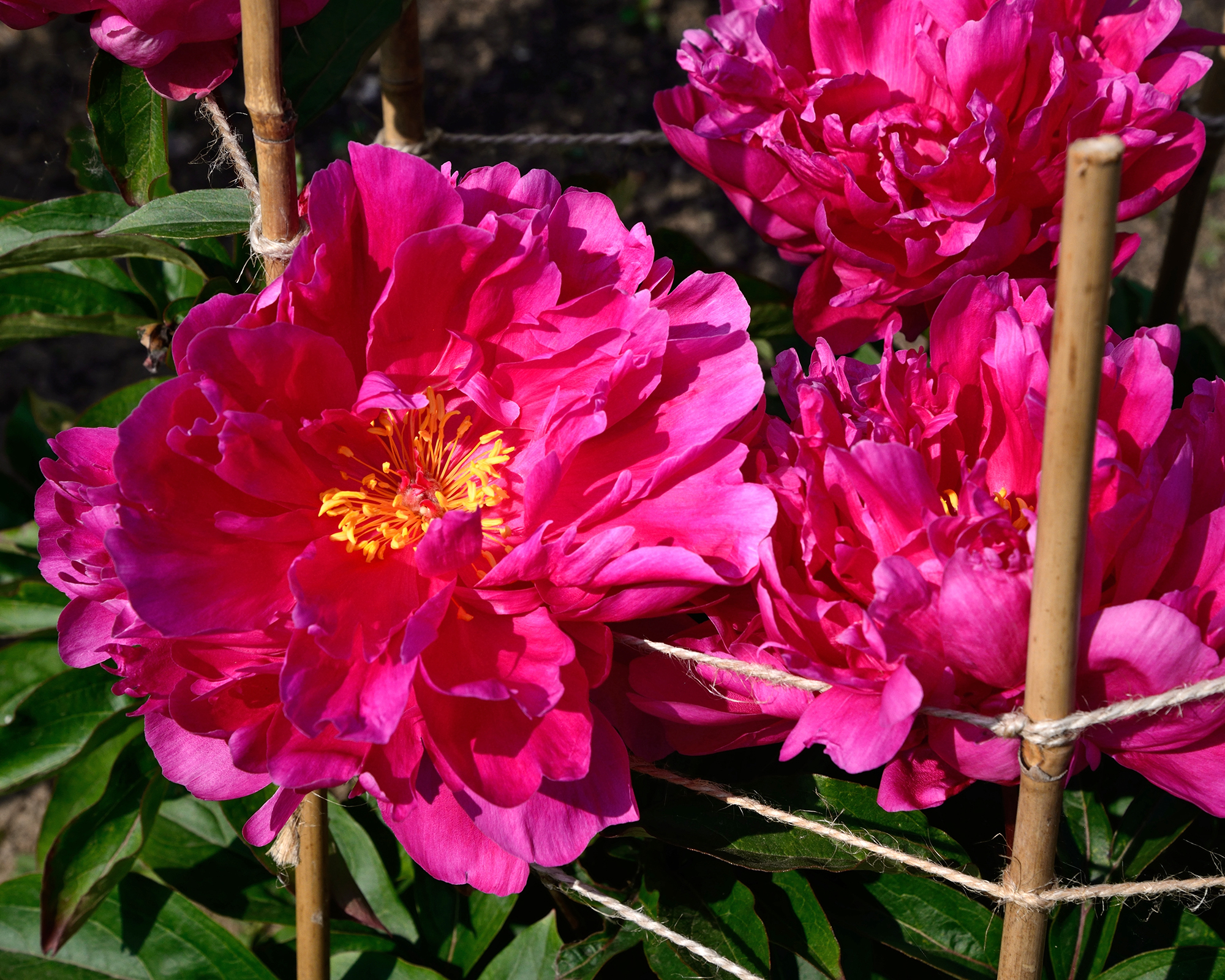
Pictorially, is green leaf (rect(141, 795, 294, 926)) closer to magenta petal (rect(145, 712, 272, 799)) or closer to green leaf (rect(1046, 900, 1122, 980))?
magenta petal (rect(145, 712, 272, 799))

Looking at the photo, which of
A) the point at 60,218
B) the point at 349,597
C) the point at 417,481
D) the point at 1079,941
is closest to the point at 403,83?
the point at 60,218

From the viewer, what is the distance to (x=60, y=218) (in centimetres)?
90

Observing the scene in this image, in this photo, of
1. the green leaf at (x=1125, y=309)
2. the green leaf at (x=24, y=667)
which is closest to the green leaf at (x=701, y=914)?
the green leaf at (x=24, y=667)

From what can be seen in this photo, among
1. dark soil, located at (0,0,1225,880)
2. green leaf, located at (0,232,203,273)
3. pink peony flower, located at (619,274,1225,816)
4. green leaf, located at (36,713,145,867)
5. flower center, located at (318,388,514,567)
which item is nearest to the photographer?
pink peony flower, located at (619,274,1225,816)

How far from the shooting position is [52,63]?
3096mm

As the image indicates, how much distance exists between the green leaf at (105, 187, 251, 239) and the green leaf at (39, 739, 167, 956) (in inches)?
19.9

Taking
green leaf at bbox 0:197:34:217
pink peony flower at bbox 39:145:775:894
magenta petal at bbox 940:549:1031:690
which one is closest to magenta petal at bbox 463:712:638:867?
pink peony flower at bbox 39:145:775:894

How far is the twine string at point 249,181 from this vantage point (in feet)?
2.39

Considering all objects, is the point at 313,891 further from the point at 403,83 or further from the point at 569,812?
the point at 403,83

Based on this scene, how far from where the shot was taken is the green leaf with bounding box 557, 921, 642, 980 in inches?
34.7

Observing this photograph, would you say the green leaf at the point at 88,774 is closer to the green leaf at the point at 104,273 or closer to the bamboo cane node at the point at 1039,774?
the green leaf at the point at 104,273

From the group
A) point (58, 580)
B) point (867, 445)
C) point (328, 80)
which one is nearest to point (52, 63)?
point (328, 80)

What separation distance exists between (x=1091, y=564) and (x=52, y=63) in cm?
342

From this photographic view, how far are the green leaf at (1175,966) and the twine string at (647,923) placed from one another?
300mm
